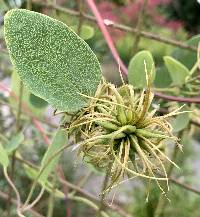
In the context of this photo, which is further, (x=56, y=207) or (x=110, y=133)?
(x=56, y=207)

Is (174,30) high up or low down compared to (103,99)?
down

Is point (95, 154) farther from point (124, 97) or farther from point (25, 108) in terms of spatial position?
point (25, 108)

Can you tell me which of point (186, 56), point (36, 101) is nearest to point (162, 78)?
point (186, 56)

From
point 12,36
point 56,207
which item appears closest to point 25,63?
point 12,36

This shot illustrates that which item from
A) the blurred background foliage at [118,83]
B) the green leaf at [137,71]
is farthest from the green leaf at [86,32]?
the green leaf at [137,71]

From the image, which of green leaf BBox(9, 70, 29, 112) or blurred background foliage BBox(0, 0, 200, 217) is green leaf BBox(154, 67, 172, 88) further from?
green leaf BBox(9, 70, 29, 112)

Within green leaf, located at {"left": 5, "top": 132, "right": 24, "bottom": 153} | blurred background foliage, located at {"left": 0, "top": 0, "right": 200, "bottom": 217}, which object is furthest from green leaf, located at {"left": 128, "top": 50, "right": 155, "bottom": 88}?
green leaf, located at {"left": 5, "top": 132, "right": 24, "bottom": 153}
